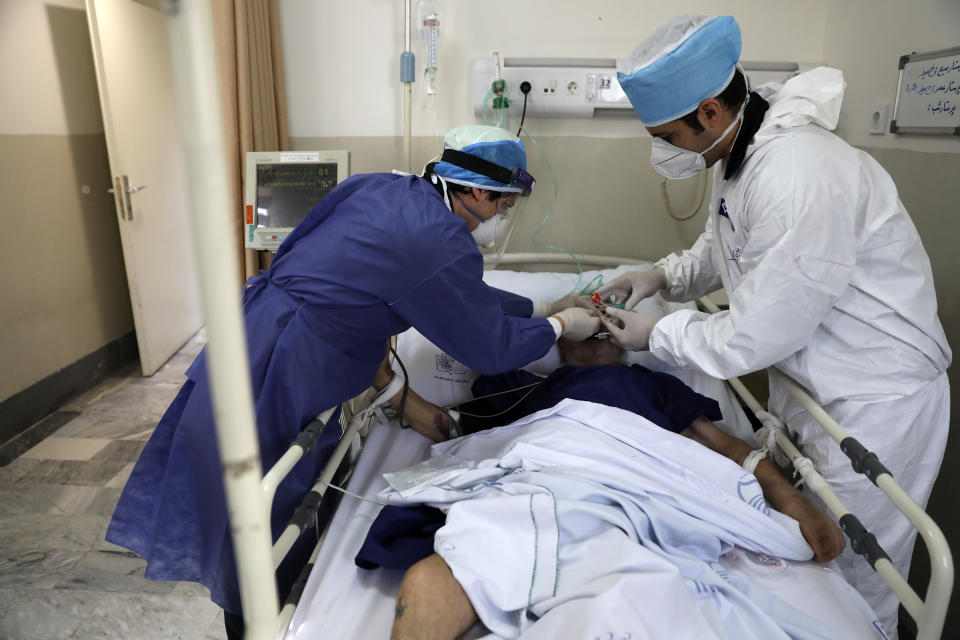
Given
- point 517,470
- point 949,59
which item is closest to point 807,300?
point 517,470

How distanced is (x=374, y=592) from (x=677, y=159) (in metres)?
1.25

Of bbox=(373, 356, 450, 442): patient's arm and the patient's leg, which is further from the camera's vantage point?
bbox=(373, 356, 450, 442): patient's arm

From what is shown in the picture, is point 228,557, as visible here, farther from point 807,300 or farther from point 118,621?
point 807,300

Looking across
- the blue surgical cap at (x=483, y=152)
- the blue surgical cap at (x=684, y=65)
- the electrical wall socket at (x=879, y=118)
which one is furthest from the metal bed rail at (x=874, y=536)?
the electrical wall socket at (x=879, y=118)

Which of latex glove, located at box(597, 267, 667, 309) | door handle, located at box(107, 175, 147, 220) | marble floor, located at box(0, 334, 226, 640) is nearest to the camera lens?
marble floor, located at box(0, 334, 226, 640)

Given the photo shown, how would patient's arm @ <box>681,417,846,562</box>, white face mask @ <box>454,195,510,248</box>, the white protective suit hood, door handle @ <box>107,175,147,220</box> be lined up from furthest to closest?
door handle @ <box>107,175,147,220</box>, white face mask @ <box>454,195,510,248</box>, the white protective suit hood, patient's arm @ <box>681,417,846,562</box>

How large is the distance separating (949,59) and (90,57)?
4068mm

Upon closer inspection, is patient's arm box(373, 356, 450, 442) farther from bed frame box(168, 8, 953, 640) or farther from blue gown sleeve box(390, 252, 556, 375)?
bed frame box(168, 8, 953, 640)

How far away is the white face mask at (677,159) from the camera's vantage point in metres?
1.58

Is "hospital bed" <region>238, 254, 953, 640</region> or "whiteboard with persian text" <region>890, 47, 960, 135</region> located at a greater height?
"whiteboard with persian text" <region>890, 47, 960, 135</region>

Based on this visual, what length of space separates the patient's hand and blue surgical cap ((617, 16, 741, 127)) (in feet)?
2.35

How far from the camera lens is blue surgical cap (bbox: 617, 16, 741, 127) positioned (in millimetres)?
1413

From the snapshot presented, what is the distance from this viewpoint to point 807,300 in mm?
1364

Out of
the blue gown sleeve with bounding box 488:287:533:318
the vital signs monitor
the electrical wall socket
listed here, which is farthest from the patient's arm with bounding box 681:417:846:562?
the vital signs monitor
